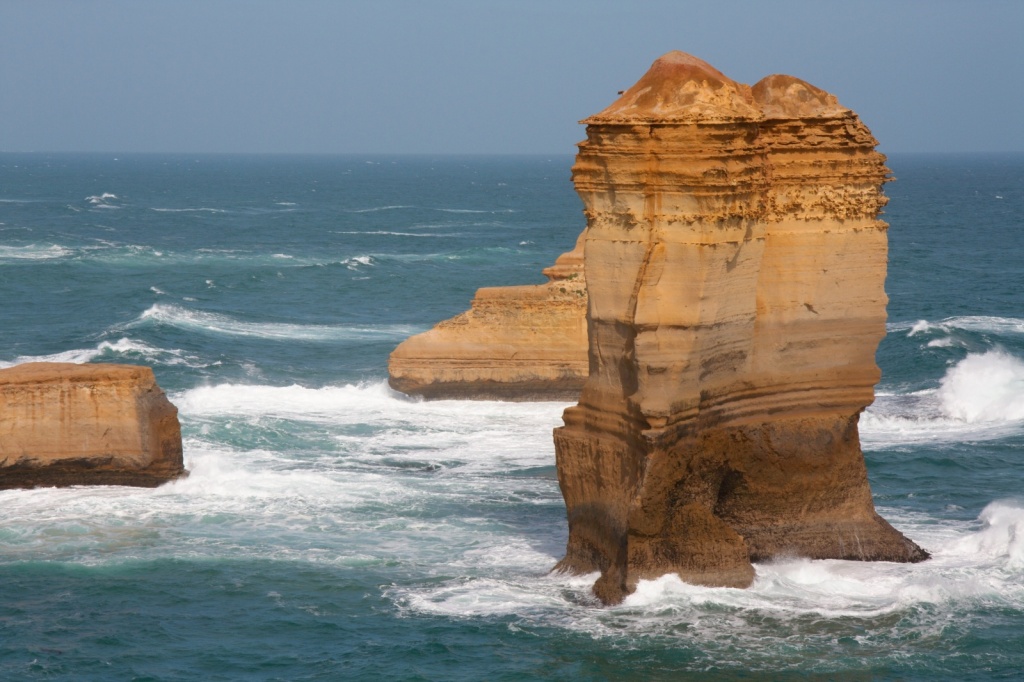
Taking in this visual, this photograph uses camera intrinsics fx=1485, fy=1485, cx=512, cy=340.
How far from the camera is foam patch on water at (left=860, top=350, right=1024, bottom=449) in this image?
28672mm

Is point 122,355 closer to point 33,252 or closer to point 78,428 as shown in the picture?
point 78,428

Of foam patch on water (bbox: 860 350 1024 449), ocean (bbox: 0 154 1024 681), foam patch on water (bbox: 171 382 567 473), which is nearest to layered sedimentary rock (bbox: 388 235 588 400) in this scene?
foam patch on water (bbox: 171 382 567 473)

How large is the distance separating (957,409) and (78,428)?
17.8 meters

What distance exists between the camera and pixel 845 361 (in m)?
19.5

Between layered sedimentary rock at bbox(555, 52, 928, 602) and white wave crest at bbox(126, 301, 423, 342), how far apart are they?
26.5 metres

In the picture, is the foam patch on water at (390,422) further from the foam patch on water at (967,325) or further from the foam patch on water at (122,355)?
the foam patch on water at (967,325)

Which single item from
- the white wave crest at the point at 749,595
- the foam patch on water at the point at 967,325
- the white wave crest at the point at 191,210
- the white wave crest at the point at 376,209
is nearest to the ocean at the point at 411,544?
the white wave crest at the point at 749,595

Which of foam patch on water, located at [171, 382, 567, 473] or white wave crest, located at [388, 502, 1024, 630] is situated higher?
white wave crest, located at [388, 502, 1024, 630]

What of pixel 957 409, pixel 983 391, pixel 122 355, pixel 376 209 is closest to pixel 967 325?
pixel 983 391

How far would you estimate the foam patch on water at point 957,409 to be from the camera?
94.1ft

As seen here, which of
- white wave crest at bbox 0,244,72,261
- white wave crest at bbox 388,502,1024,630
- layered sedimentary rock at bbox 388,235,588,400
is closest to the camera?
white wave crest at bbox 388,502,1024,630

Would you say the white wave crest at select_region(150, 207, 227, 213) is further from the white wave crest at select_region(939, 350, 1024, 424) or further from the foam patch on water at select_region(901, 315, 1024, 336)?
the white wave crest at select_region(939, 350, 1024, 424)

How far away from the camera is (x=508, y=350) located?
32.7 m

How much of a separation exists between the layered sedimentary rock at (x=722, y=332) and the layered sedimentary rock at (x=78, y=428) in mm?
8187
